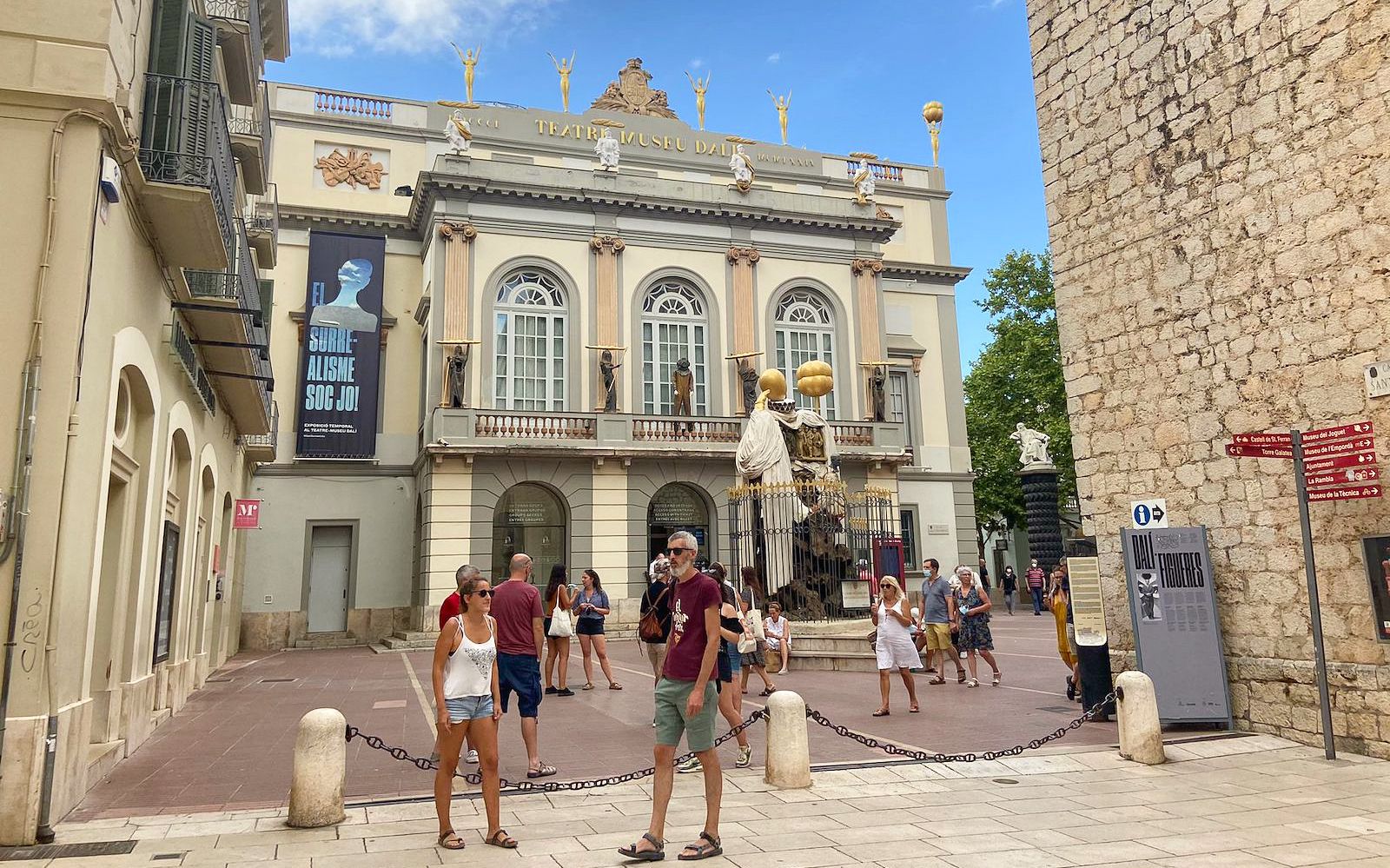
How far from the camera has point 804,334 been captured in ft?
89.7

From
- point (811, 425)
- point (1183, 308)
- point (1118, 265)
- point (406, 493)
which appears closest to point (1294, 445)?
point (1183, 308)

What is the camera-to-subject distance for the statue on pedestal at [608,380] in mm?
24109

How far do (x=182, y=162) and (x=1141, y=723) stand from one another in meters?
9.43

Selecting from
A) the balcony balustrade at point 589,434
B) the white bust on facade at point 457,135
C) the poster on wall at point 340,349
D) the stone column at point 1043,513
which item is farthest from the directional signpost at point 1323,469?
the poster on wall at point 340,349

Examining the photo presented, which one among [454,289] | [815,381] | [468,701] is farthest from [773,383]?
[468,701]

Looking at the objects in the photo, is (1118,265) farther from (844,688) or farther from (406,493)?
(406,493)

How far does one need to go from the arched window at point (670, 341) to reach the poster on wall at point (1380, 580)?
A: 1870 centimetres

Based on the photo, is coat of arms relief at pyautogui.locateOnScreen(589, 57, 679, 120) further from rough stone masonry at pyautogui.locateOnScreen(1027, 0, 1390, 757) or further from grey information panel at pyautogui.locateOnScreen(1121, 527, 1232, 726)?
grey information panel at pyautogui.locateOnScreen(1121, 527, 1232, 726)

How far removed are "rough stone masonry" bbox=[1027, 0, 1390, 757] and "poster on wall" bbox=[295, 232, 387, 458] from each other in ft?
63.5

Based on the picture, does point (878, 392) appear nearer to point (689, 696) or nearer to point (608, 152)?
point (608, 152)

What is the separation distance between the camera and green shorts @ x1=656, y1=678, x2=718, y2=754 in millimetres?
5309

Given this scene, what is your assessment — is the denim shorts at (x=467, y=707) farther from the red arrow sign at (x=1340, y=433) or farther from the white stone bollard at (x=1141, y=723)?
the red arrow sign at (x=1340, y=433)

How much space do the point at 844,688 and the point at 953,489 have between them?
1969 centimetres

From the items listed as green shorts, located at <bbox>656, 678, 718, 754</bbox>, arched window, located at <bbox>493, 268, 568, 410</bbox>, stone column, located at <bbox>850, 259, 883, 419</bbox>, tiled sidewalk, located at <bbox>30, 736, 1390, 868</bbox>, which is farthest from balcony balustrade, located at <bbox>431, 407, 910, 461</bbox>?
green shorts, located at <bbox>656, 678, 718, 754</bbox>
